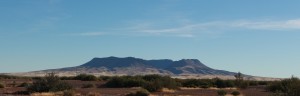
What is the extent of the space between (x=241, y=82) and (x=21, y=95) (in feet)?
113

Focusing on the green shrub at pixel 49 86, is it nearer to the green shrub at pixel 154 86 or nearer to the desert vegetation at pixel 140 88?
the desert vegetation at pixel 140 88

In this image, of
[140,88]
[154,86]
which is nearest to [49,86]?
[140,88]

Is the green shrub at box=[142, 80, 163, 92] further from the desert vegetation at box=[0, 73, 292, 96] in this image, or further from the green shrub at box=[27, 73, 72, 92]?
the green shrub at box=[27, 73, 72, 92]

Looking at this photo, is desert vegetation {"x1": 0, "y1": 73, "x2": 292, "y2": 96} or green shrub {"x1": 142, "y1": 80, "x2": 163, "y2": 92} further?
green shrub {"x1": 142, "y1": 80, "x2": 163, "y2": 92}

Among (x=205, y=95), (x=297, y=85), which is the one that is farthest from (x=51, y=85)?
(x=297, y=85)

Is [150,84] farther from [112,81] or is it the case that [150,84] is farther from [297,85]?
[297,85]

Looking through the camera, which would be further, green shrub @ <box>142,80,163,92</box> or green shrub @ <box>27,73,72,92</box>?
green shrub @ <box>142,80,163,92</box>

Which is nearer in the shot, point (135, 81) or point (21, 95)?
point (21, 95)

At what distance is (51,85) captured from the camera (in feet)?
179

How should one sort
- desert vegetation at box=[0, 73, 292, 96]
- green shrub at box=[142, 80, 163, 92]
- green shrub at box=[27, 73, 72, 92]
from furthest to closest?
1. green shrub at box=[142, 80, 163, 92]
2. green shrub at box=[27, 73, 72, 92]
3. desert vegetation at box=[0, 73, 292, 96]

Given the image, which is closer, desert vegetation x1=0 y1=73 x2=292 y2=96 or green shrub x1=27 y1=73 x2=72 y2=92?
desert vegetation x1=0 y1=73 x2=292 y2=96

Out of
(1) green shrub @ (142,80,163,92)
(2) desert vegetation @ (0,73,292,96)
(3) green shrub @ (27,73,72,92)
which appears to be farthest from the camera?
(1) green shrub @ (142,80,163,92)

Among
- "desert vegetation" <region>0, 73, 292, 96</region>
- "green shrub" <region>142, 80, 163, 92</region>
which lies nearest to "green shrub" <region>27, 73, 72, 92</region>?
"desert vegetation" <region>0, 73, 292, 96</region>

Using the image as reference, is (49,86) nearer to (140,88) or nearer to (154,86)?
(140,88)
